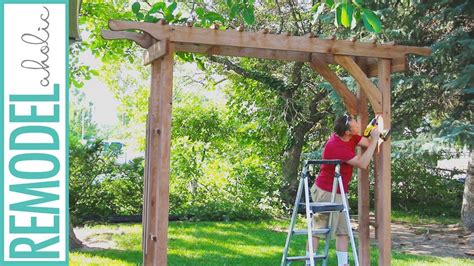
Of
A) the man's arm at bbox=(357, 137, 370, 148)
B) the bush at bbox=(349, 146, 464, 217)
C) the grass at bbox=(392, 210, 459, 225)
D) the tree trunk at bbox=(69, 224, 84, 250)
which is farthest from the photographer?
the bush at bbox=(349, 146, 464, 217)

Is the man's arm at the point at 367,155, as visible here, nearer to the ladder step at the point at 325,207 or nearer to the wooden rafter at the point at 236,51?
the ladder step at the point at 325,207

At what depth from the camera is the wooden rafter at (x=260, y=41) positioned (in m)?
5.10

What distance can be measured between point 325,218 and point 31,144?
337 cm

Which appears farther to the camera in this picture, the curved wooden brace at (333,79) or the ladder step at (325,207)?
the curved wooden brace at (333,79)

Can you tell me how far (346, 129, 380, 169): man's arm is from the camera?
18.9ft

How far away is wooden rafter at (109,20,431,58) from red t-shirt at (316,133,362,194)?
2.82ft

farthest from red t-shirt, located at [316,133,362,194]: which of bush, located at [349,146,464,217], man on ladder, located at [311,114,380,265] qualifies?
bush, located at [349,146,464,217]

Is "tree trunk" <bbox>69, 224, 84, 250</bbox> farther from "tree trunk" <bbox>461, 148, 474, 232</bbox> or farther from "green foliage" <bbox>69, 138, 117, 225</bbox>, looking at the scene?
"tree trunk" <bbox>461, 148, 474, 232</bbox>

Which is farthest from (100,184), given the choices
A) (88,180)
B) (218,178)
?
(218,178)

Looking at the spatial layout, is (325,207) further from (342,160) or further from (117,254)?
(117,254)

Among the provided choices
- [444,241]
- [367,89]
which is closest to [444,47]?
[444,241]

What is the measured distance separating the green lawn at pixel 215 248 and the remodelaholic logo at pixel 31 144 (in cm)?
357

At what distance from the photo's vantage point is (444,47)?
9047 millimetres

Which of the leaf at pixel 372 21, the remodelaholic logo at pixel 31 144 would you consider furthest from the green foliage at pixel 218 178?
the remodelaholic logo at pixel 31 144
